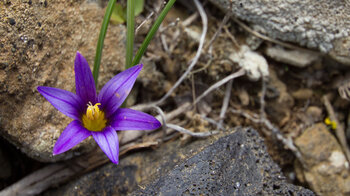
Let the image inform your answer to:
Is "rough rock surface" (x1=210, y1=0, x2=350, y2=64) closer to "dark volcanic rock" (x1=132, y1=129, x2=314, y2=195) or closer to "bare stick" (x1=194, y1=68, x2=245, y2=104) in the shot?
"bare stick" (x1=194, y1=68, x2=245, y2=104)

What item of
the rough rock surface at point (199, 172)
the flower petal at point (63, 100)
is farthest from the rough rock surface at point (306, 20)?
the flower petal at point (63, 100)

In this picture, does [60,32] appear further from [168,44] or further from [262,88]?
[262,88]

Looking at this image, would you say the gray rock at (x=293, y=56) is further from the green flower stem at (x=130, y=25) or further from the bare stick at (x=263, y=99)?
the green flower stem at (x=130, y=25)

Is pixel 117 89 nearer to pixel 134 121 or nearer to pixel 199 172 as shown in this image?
pixel 134 121

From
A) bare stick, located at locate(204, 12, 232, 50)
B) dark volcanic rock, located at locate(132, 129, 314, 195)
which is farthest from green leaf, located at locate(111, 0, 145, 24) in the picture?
dark volcanic rock, located at locate(132, 129, 314, 195)

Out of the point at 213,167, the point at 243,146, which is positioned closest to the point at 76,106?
the point at 213,167
